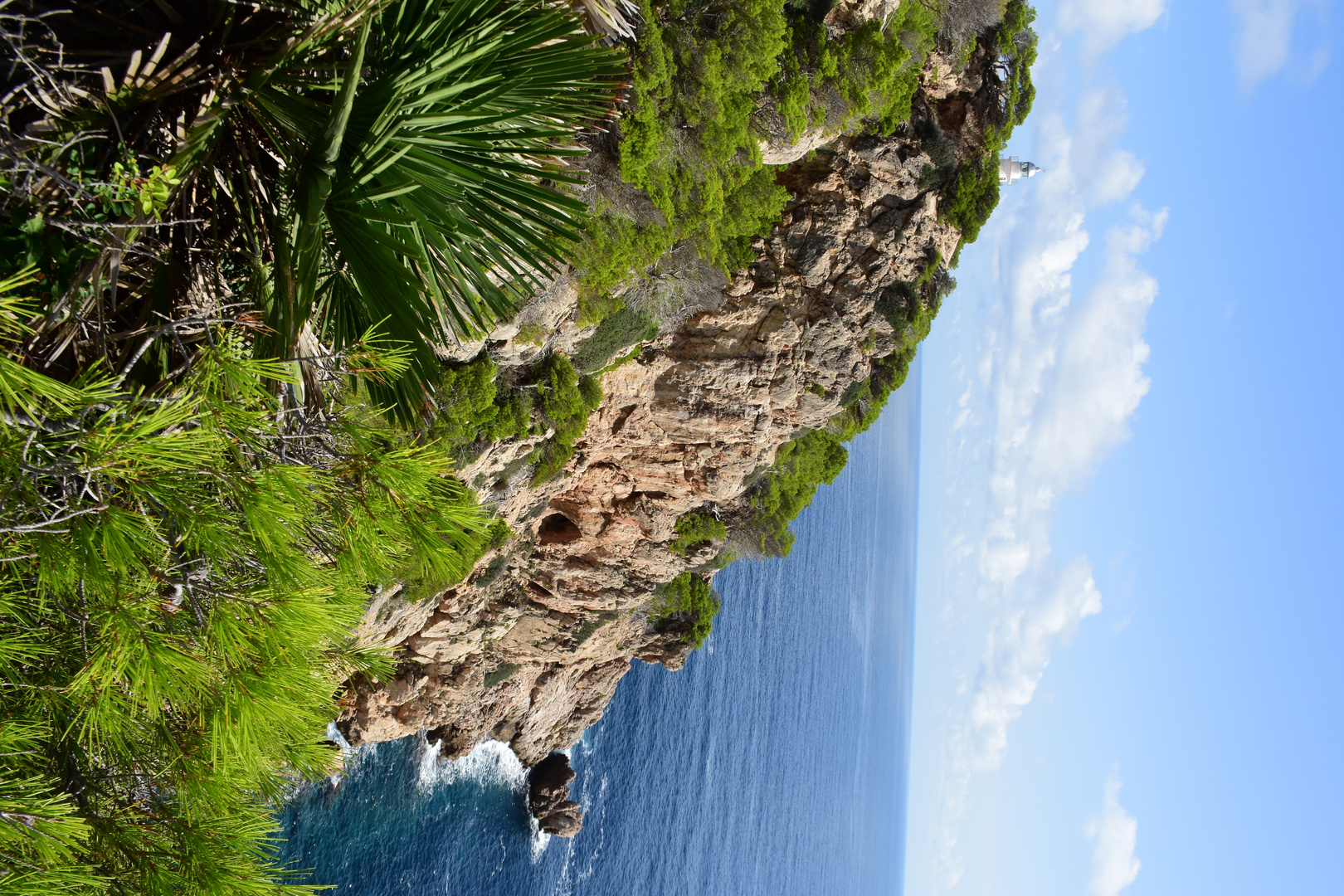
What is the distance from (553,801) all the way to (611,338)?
623 inches

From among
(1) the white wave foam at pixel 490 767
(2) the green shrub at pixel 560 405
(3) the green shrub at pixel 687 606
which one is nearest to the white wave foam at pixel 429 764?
(1) the white wave foam at pixel 490 767

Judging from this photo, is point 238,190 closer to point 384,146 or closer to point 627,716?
point 384,146

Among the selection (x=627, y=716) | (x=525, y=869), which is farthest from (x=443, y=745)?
(x=627, y=716)

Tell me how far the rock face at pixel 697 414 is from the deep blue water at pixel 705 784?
208 centimetres

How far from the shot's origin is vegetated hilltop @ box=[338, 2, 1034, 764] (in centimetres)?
1320

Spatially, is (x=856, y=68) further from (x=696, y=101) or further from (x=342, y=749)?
(x=342, y=749)

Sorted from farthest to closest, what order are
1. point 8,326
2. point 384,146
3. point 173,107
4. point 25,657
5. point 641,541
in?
point 641,541, point 173,107, point 384,146, point 25,657, point 8,326

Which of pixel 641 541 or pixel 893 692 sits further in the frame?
pixel 893 692

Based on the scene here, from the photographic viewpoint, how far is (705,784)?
34.4 m

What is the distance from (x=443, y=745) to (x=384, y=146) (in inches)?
728

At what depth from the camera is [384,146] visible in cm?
444

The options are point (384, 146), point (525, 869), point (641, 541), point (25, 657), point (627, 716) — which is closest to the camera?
point (25, 657)

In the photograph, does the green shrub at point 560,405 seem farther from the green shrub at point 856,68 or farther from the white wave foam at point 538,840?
the white wave foam at point 538,840

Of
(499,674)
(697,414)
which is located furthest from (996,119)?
(499,674)
